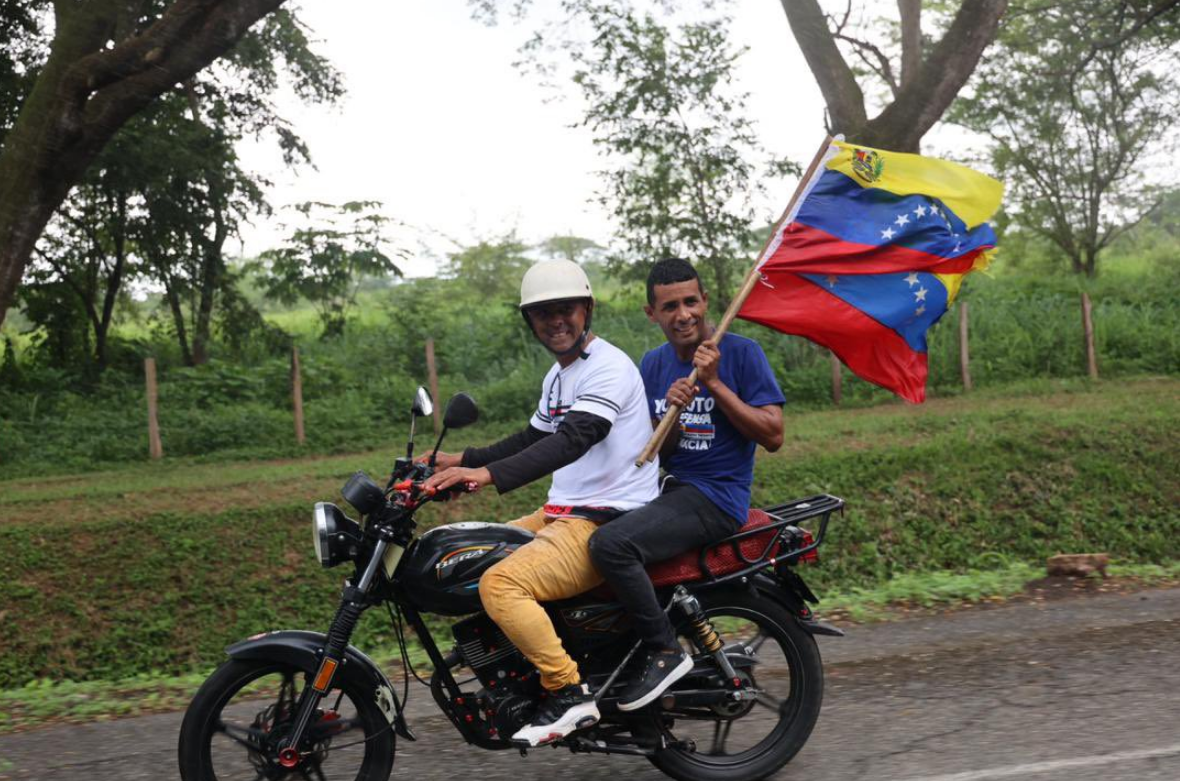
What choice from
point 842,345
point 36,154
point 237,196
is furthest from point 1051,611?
point 237,196

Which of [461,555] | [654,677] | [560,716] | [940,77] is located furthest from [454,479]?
[940,77]

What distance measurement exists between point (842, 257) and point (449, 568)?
2.27 meters

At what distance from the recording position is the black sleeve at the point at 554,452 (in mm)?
4176

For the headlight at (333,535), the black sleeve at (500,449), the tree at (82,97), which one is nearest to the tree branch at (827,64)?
the tree at (82,97)

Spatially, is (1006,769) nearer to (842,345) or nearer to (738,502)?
(738,502)

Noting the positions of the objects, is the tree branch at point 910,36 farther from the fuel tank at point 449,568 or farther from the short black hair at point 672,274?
the fuel tank at point 449,568

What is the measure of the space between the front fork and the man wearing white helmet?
431 millimetres

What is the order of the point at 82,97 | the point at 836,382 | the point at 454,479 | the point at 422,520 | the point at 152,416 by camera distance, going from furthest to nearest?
the point at 836,382 → the point at 152,416 → the point at 422,520 → the point at 82,97 → the point at 454,479

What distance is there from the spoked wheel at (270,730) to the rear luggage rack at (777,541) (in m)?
1.33

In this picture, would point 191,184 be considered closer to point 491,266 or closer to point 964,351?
point 491,266

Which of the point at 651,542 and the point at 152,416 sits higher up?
the point at 152,416

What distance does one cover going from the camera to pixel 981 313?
19.9 meters

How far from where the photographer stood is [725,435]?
15.3 feet

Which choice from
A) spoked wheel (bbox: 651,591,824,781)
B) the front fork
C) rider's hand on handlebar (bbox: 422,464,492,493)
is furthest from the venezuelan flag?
the front fork
